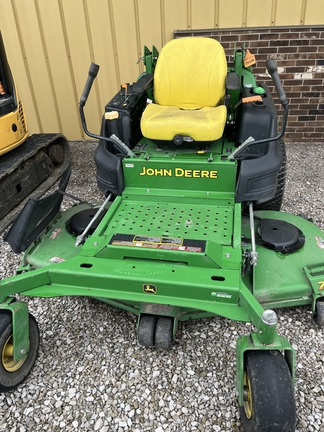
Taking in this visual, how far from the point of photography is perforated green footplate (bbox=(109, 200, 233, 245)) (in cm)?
227

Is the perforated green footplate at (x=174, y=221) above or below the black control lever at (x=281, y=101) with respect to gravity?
below

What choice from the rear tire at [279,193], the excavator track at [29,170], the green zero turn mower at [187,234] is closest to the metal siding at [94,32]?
the excavator track at [29,170]

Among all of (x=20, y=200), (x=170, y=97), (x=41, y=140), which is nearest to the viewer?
(x=170, y=97)

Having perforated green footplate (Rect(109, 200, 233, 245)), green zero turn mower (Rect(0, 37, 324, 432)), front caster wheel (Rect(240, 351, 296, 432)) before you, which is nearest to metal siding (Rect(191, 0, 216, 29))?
green zero turn mower (Rect(0, 37, 324, 432))

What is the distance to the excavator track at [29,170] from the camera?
358 centimetres

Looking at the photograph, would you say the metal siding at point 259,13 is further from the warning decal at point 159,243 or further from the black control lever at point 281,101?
the warning decal at point 159,243

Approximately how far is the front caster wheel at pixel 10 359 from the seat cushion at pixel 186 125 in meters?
1.43

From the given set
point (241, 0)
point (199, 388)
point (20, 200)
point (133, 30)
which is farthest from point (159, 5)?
point (199, 388)

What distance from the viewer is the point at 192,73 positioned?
118 inches

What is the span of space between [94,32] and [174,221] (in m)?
3.25

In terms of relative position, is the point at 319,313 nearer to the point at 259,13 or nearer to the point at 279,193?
the point at 279,193

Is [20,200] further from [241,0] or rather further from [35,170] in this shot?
[241,0]

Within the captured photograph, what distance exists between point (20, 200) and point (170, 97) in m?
1.80

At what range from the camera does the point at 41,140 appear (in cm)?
416
